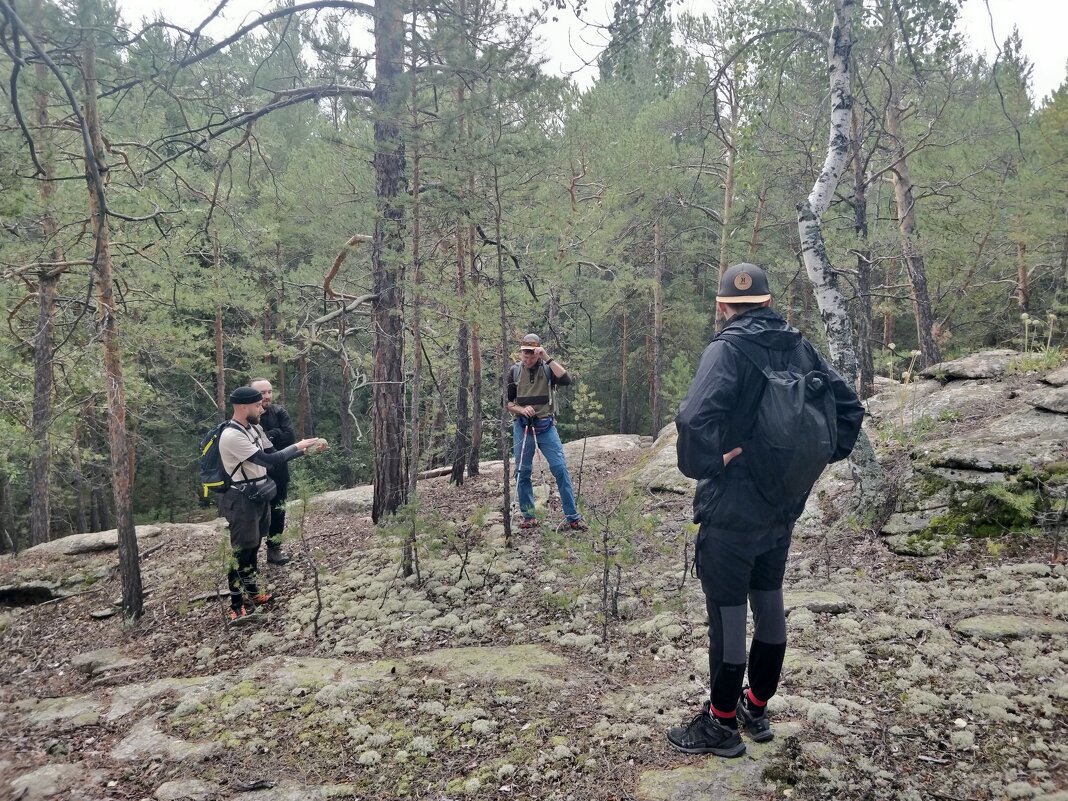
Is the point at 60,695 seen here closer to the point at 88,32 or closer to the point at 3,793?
the point at 3,793

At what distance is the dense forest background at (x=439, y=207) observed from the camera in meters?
6.15

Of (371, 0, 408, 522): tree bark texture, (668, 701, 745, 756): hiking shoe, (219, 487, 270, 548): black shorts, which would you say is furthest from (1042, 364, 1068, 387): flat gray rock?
(219, 487, 270, 548): black shorts

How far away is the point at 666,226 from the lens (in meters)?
21.9

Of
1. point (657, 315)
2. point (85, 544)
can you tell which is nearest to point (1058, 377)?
point (85, 544)

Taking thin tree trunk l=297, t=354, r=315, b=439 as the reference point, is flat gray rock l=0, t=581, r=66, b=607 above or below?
below

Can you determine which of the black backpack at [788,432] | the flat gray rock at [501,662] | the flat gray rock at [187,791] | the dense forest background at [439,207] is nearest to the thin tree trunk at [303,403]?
the dense forest background at [439,207]

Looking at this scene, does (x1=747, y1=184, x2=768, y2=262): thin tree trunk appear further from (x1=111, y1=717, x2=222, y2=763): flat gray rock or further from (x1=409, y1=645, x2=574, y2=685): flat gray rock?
(x1=111, y1=717, x2=222, y2=763): flat gray rock

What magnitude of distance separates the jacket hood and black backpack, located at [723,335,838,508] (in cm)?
5

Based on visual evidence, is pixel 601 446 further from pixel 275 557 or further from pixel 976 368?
pixel 275 557

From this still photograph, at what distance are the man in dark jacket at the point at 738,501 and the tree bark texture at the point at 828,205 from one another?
10.8 feet

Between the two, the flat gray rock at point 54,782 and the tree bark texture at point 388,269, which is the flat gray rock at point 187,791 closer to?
the flat gray rock at point 54,782

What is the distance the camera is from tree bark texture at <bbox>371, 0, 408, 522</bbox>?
6.38m

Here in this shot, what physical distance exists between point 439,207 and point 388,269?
4.39ft

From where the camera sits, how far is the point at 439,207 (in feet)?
20.2
